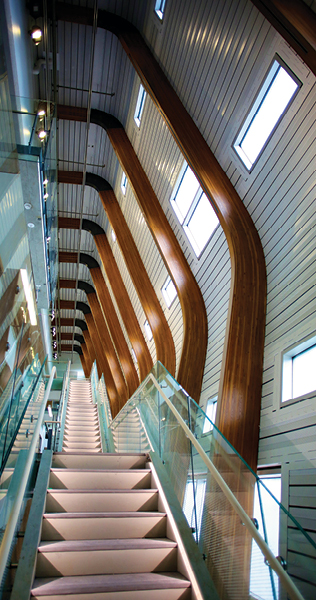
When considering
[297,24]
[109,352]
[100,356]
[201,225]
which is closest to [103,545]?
[297,24]

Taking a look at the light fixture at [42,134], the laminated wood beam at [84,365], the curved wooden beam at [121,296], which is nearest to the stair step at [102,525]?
the light fixture at [42,134]

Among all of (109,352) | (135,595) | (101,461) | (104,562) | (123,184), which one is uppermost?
(123,184)

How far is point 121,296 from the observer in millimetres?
15836

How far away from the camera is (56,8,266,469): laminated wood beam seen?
5.63 metres

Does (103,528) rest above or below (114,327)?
below

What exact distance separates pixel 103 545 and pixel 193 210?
7.13 metres

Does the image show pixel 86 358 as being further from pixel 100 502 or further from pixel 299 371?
pixel 100 502

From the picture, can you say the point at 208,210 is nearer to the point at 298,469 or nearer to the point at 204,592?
the point at 298,469

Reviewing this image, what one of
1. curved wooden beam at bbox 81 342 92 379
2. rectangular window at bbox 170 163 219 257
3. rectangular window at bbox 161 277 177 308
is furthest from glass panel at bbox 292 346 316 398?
curved wooden beam at bbox 81 342 92 379

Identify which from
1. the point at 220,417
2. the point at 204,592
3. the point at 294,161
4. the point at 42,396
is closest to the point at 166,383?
A: the point at 220,417

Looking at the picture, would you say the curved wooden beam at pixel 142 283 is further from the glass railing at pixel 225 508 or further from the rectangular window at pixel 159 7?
the glass railing at pixel 225 508

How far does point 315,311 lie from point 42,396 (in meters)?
3.89

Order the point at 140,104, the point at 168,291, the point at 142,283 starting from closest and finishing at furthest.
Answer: the point at 140,104, the point at 168,291, the point at 142,283

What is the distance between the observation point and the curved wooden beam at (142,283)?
37.2 feet
